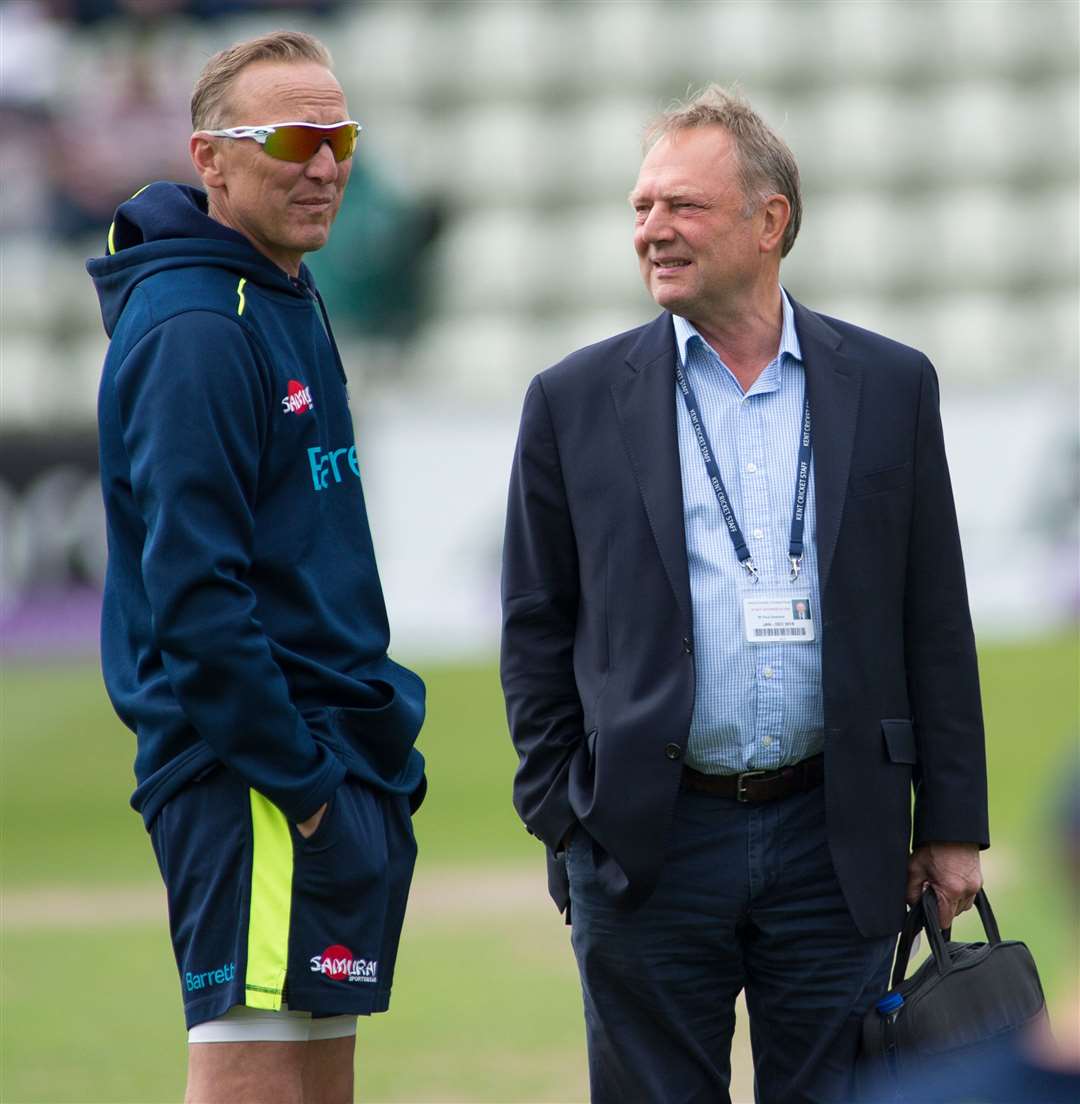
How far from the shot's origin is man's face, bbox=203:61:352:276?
333 cm

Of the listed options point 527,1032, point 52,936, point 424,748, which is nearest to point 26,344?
point 424,748

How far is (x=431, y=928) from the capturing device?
1171cm

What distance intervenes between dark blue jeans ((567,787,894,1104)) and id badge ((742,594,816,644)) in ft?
0.96

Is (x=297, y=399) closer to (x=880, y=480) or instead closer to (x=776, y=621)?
(x=776, y=621)

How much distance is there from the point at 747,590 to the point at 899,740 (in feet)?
1.29

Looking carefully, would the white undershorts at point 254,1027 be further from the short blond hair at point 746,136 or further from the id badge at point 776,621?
the short blond hair at point 746,136

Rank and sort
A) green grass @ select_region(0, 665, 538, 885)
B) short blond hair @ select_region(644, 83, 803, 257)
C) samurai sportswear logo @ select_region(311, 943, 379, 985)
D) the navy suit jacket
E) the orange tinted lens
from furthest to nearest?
green grass @ select_region(0, 665, 538, 885) → short blond hair @ select_region(644, 83, 803, 257) → the navy suit jacket → the orange tinted lens → samurai sportswear logo @ select_region(311, 943, 379, 985)

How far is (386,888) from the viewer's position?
3318mm

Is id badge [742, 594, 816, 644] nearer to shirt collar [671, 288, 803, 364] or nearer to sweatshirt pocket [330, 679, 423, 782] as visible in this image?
shirt collar [671, 288, 803, 364]

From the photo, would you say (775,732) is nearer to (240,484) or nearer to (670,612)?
(670,612)

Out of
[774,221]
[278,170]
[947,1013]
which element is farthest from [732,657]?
[278,170]

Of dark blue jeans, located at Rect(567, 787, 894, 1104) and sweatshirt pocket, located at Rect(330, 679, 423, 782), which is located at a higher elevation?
sweatshirt pocket, located at Rect(330, 679, 423, 782)

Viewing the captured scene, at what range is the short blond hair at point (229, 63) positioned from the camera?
3350 mm

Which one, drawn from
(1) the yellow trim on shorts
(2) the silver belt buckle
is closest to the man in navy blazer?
(2) the silver belt buckle
